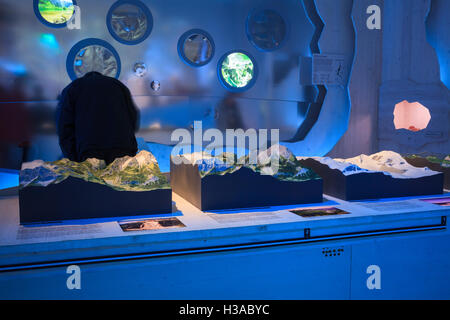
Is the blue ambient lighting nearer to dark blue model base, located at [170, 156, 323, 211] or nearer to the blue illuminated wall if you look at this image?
dark blue model base, located at [170, 156, 323, 211]

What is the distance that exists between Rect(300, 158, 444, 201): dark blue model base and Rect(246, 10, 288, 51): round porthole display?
1.71 metres

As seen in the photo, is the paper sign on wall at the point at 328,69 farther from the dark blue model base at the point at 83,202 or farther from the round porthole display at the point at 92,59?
the dark blue model base at the point at 83,202

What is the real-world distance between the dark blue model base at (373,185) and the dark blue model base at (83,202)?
77cm

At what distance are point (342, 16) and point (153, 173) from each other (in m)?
2.62

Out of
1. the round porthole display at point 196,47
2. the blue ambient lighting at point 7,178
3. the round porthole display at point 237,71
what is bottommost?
the blue ambient lighting at point 7,178

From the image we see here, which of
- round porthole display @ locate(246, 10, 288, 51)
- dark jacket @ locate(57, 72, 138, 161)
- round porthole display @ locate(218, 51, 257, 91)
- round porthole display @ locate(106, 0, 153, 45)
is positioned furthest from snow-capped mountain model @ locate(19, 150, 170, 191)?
round porthole display @ locate(246, 10, 288, 51)

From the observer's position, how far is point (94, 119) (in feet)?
7.47

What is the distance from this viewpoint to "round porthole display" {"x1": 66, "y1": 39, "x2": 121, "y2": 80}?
9.67 ft

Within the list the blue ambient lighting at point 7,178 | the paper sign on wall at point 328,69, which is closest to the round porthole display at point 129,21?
the blue ambient lighting at point 7,178

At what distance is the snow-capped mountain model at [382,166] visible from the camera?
1.91 meters

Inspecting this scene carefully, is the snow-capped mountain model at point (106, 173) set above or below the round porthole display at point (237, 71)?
below

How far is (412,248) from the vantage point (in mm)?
1630

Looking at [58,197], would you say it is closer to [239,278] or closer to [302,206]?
[239,278]

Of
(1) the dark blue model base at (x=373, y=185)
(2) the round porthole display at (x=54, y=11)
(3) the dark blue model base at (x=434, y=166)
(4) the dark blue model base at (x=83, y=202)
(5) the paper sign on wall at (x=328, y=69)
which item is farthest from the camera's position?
(5) the paper sign on wall at (x=328, y=69)
